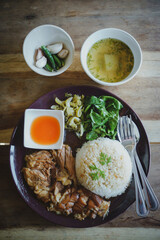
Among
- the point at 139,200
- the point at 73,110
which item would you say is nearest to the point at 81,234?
the point at 139,200

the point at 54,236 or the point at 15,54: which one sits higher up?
the point at 15,54

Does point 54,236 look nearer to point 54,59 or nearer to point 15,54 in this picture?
point 54,59

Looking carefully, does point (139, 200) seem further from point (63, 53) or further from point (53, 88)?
point (63, 53)

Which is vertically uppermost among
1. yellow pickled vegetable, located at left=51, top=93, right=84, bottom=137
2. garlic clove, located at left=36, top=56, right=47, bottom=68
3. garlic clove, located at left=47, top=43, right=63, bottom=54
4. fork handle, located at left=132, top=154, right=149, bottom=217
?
garlic clove, located at left=47, top=43, right=63, bottom=54

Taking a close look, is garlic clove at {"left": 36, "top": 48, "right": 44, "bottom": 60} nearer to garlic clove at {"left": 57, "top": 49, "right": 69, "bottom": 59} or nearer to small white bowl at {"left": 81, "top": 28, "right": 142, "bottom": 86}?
garlic clove at {"left": 57, "top": 49, "right": 69, "bottom": 59}

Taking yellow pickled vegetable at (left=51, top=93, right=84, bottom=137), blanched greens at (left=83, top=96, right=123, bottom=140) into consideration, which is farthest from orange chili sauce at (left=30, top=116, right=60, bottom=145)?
blanched greens at (left=83, top=96, right=123, bottom=140)

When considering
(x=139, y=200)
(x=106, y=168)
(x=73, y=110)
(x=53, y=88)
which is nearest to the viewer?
(x=139, y=200)

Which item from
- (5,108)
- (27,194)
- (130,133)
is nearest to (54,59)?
(5,108)
